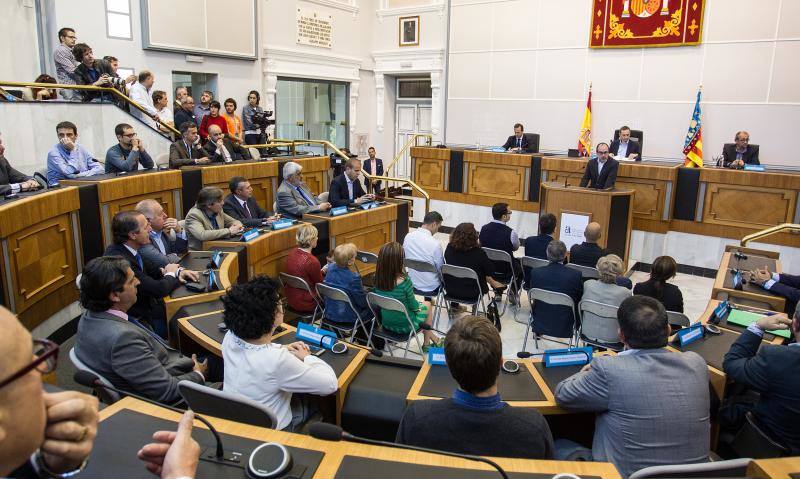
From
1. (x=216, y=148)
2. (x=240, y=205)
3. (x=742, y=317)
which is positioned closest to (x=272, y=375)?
(x=742, y=317)

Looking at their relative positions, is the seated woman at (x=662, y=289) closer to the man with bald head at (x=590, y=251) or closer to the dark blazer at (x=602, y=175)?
the man with bald head at (x=590, y=251)

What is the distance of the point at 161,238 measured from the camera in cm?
388

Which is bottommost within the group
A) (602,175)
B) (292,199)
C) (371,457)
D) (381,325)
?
(381,325)

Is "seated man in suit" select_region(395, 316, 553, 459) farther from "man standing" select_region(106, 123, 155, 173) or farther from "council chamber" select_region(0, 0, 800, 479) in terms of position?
"man standing" select_region(106, 123, 155, 173)

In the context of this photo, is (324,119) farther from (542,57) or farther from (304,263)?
(304,263)

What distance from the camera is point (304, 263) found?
4.16 m

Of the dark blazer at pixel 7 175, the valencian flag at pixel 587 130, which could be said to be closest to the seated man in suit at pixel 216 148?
the dark blazer at pixel 7 175

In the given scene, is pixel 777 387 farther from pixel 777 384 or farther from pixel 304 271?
pixel 304 271

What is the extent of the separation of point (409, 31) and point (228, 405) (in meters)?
11.1

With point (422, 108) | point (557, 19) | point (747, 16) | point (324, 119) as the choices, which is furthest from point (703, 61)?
point (324, 119)

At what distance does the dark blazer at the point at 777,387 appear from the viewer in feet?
6.82

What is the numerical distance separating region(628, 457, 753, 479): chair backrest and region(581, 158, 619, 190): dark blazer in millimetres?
5799

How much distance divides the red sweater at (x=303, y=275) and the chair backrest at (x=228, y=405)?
218 centimetres

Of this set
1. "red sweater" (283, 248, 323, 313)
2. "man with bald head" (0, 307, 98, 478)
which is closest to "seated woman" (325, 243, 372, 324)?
"red sweater" (283, 248, 323, 313)
